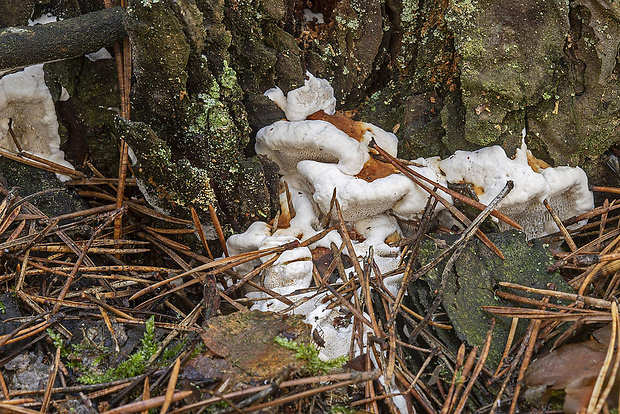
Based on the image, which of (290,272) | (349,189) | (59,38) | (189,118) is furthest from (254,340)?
(59,38)

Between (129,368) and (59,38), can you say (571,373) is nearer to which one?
(129,368)

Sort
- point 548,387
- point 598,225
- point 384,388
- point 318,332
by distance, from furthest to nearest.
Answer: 1. point 598,225
2. point 318,332
3. point 384,388
4. point 548,387

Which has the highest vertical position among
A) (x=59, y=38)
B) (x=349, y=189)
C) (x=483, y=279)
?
(x=59, y=38)

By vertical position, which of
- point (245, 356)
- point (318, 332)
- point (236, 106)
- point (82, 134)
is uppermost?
point (236, 106)

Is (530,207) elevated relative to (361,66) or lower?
lower

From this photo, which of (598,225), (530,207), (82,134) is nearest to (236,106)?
(82,134)

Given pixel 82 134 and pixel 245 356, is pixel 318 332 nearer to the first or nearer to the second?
pixel 245 356

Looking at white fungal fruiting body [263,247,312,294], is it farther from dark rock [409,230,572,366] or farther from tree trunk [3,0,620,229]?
dark rock [409,230,572,366]
